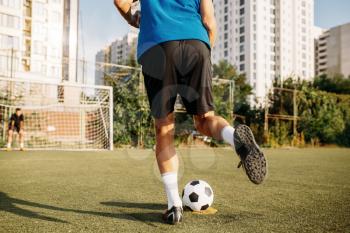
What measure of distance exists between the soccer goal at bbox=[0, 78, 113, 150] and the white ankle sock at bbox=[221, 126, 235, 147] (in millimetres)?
10081

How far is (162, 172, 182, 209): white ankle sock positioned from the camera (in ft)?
7.54

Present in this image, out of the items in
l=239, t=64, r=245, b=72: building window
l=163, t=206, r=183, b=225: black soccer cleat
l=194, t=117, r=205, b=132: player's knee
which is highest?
l=239, t=64, r=245, b=72: building window

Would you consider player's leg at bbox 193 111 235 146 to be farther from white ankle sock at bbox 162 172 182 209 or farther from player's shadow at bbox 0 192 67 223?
player's shadow at bbox 0 192 67 223

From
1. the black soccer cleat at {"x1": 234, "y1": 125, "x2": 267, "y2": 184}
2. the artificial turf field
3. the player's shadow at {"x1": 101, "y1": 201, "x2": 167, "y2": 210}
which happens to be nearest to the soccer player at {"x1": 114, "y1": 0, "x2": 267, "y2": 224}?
the black soccer cleat at {"x1": 234, "y1": 125, "x2": 267, "y2": 184}

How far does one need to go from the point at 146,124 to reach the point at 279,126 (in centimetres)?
725

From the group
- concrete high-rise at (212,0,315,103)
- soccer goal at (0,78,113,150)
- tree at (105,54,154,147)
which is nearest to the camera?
soccer goal at (0,78,113,150)

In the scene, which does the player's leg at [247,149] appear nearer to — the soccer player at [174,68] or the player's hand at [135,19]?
the soccer player at [174,68]

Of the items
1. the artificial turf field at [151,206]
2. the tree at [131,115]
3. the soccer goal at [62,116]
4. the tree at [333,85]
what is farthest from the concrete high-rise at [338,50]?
the artificial turf field at [151,206]

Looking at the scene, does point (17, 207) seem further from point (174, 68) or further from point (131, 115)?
point (131, 115)

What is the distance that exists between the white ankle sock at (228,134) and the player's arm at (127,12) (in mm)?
1105

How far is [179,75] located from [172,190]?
31.4 inches

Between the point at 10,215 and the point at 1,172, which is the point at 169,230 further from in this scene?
the point at 1,172

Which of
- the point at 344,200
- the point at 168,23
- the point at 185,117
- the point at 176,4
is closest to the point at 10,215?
the point at 168,23

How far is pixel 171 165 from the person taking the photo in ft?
8.08
